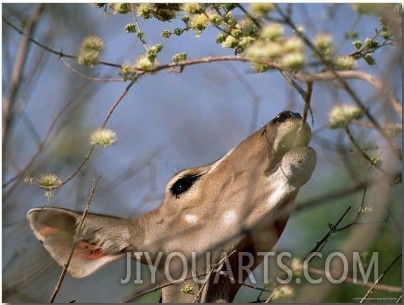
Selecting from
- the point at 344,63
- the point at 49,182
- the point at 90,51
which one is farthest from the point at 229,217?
the point at 344,63

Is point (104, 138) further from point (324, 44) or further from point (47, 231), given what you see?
point (324, 44)

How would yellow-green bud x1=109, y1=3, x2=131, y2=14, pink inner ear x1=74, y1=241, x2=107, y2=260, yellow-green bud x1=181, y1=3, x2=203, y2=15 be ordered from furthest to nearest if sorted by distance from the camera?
pink inner ear x1=74, y1=241, x2=107, y2=260
yellow-green bud x1=109, y1=3, x2=131, y2=14
yellow-green bud x1=181, y1=3, x2=203, y2=15

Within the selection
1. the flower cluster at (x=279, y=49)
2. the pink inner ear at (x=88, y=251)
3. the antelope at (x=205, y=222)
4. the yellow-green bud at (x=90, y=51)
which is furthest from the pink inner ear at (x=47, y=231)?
the flower cluster at (x=279, y=49)

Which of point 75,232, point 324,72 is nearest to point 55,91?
point 75,232

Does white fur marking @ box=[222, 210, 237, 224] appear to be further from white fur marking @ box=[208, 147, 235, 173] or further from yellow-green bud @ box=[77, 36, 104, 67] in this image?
yellow-green bud @ box=[77, 36, 104, 67]

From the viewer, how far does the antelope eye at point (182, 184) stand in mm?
4195

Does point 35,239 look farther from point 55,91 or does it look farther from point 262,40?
point 262,40

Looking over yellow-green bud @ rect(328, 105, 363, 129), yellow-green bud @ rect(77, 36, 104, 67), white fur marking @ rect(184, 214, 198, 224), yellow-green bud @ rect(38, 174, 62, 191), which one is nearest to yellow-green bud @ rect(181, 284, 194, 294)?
white fur marking @ rect(184, 214, 198, 224)

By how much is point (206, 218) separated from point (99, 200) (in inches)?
21.9

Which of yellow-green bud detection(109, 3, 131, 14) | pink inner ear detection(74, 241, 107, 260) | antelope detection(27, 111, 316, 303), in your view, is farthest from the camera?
pink inner ear detection(74, 241, 107, 260)

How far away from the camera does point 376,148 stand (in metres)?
3.15

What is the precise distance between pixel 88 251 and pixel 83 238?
8 centimetres

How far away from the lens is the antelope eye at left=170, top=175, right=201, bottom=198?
4.20 m

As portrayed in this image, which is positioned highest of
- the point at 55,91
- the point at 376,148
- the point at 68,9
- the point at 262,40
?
the point at 68,9
